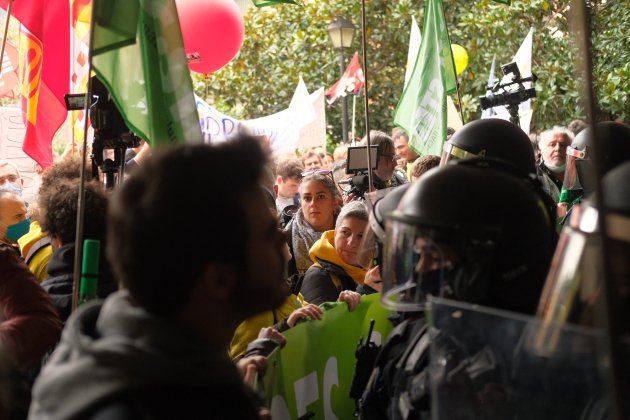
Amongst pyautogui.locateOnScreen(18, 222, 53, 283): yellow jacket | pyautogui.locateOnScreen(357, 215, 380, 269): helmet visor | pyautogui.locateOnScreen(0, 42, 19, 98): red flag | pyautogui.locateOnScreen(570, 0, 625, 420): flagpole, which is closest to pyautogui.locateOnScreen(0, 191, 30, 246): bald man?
pyautogui.locateOnScreen(18, 222, 53, 283): yellow jacket

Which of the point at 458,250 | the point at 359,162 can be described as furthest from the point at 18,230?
the point at 458,250

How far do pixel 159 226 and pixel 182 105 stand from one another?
187 cm

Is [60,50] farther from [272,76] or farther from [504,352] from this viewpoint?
[272,76]

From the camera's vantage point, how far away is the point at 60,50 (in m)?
6.59

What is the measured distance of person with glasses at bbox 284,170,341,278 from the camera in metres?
5.79

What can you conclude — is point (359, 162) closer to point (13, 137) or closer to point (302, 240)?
point (302, 240)

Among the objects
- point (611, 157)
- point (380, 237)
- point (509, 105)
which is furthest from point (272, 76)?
point (380, 237)

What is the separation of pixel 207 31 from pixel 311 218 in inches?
101

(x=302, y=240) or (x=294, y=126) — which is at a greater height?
(x=294, y=126)

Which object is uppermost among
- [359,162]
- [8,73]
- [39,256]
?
[8,73]

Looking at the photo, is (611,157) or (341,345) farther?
(611,157)

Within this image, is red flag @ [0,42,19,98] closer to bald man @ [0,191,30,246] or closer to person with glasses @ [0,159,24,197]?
person with glasses @ [0,159,24,197]

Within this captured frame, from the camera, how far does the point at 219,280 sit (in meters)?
1.81

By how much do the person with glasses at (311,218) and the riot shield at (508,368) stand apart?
3.76 m
